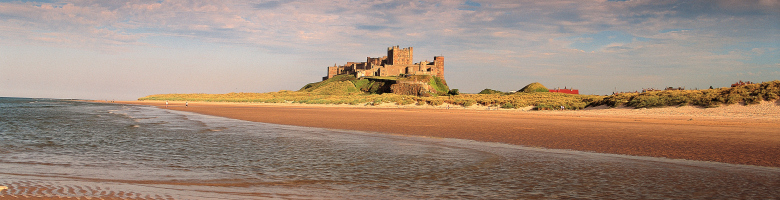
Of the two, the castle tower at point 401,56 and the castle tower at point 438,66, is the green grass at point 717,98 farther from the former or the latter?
the castle tower at point 401,56

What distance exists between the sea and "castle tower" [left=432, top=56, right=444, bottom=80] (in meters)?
120

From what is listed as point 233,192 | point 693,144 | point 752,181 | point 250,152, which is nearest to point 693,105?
point 693,144

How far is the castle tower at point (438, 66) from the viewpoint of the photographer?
131 meters

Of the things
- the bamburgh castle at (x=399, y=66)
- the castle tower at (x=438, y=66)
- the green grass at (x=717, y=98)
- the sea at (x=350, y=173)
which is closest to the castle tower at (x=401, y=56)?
the bamburgh castle at (x=399, y=66)

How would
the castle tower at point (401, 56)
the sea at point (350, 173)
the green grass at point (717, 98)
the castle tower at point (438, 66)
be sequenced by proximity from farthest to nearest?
the castle tower at point (401, 56) < the castle tower at point (438, 66) < the green grass at point (717, 98) < the sea at point (350, 173)

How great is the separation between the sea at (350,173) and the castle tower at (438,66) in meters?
120

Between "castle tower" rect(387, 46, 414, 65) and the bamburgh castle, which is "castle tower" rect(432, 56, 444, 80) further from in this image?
"castle tower" rect(387, 46, 414, 65)

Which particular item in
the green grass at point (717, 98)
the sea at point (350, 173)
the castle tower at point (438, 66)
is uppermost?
the castle tower at point (438, 66)

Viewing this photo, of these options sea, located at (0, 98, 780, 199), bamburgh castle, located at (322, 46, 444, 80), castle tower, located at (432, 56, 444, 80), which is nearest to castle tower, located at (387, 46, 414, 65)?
bamburgh castle, located at (322, 46, 444, 80)

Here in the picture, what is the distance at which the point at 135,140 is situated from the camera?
40.4 ft

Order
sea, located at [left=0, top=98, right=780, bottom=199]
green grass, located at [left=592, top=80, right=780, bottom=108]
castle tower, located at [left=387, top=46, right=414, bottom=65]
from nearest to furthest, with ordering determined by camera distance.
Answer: sea, located at [left=0, top=98, right=780, bottom=199]
green grass, located at [left=592, top=80, right=780, bottom=108]
castle tower, located at [left=387, top=46, right=414, bottom=65]

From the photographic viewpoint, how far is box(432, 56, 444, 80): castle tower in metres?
131

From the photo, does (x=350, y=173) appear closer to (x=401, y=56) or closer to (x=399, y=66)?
(x=399, y=66)

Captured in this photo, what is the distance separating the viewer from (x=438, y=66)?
132 m
